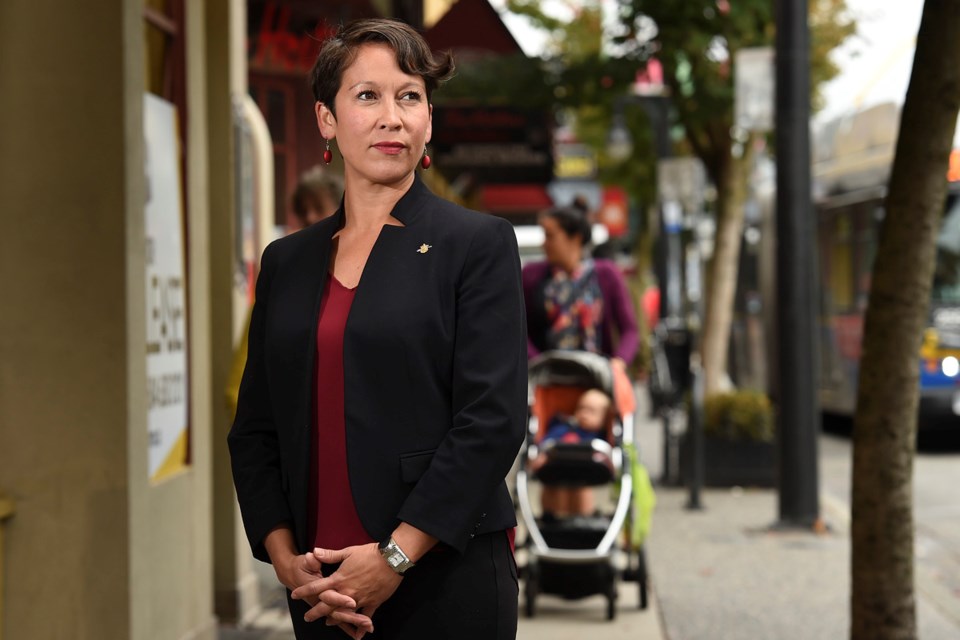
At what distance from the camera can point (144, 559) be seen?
5.40 m

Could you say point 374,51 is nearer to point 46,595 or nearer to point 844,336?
point 46,595

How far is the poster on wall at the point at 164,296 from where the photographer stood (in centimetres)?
580

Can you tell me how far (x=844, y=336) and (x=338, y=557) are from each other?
55.9 feet

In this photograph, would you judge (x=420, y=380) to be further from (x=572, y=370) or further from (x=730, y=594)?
(x=730, y=594)

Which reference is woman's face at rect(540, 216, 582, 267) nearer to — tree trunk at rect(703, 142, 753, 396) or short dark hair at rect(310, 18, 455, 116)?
short dark hair at rect(310, 18, 455, 116)

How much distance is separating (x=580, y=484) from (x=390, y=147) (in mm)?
4539

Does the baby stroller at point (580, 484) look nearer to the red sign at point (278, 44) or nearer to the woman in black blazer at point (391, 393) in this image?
the red sign at point (278, 44)

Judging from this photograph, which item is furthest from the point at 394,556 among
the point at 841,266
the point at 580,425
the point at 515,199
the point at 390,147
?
the point at 515,199

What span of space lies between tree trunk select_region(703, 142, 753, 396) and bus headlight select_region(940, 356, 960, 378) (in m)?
2.55

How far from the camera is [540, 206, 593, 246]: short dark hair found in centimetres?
752

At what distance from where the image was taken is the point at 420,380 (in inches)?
111

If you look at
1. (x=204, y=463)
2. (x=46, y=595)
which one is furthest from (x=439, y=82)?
(x=204, y=463)

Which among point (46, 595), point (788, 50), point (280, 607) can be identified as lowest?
point (280, 607)

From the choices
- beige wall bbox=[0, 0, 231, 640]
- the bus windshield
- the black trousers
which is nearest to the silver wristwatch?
the black trousers
